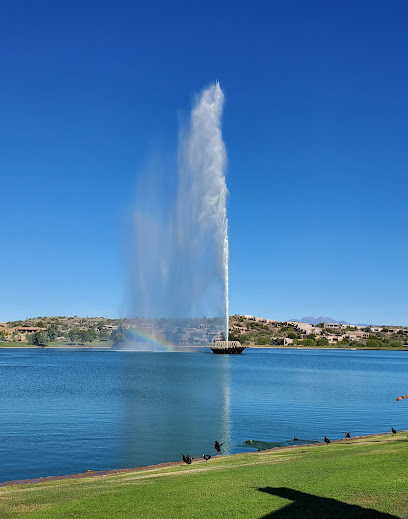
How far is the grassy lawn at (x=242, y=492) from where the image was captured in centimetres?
1152

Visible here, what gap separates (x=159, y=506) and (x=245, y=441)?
16078 mm

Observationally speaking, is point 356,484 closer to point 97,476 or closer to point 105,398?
point 97,476

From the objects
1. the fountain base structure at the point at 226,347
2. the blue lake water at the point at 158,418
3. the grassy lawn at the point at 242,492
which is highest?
the fountain base structure at the point at 226,347

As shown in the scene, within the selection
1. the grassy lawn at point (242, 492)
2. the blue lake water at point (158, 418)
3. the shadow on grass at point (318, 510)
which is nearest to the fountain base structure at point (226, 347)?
the blue lake water at point (158, 418)

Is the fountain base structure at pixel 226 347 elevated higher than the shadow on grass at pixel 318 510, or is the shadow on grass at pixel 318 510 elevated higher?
the fountain base structure at pixel 226 347

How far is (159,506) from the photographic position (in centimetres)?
1220

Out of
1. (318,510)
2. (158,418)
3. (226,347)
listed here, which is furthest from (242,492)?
(226,347)

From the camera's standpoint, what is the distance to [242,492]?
43.5 ft

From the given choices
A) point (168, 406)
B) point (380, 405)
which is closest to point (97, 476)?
point (168, 406)

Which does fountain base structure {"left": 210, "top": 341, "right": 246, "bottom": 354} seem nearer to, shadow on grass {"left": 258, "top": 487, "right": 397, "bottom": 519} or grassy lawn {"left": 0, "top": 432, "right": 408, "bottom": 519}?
grassy lawn {"left": 0, "top": 432, "right": 408, "bottom": 519}

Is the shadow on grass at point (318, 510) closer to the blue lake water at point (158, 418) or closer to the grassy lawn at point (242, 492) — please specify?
the grassy lawn at point (242, 492)

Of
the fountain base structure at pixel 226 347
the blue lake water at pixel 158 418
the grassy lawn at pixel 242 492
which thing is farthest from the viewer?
the fountain base structure at pixel 226 347

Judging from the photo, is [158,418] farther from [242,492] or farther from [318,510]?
[318,510]

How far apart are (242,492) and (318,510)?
7.91 feet
